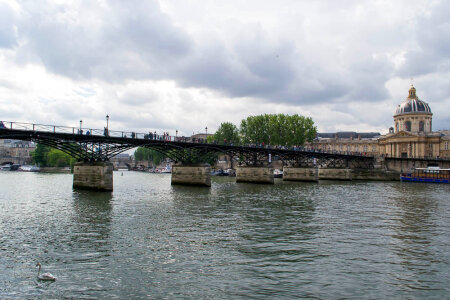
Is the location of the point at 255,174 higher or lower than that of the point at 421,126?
lower

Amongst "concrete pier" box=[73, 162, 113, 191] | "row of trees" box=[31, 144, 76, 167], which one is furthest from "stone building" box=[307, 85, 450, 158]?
"row of trees" box=[31, 144, 76, 167]

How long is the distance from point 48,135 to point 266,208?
2927cm

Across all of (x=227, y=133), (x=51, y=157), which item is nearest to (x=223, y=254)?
(x=227, y=133)

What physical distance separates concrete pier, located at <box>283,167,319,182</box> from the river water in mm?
56405

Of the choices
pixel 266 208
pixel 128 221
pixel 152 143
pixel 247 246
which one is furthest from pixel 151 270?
pixel 152 143

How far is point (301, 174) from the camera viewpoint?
297ft

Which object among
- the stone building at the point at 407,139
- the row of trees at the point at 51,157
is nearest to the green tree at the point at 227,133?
the stone building at the point at 407,139

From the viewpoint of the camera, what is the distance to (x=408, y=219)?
1172 inches

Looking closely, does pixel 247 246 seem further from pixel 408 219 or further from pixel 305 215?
pixel 408 219

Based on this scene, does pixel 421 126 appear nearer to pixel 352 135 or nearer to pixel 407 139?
pixel 407 139

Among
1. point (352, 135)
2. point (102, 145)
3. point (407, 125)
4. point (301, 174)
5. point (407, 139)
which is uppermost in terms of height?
point (407, 125)

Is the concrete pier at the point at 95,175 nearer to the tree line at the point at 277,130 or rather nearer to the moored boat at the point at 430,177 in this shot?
the tree line at the point at 277,130

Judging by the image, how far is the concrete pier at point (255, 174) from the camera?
75.2 meters

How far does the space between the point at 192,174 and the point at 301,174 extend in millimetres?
36173
